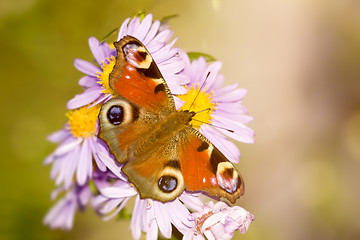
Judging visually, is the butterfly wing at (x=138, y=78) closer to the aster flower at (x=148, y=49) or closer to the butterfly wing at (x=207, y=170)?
the aster flower at (x=148, y=49)

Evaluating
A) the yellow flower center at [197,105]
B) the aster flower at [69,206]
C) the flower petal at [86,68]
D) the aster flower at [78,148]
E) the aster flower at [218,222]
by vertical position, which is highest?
the yellow flower center at [197,105]

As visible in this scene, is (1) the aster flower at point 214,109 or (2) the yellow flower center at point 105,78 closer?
(2) the yellow flower center at point 105,78

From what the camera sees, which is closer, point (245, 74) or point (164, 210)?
point (164, 210)

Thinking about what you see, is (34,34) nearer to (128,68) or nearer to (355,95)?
(128,68)

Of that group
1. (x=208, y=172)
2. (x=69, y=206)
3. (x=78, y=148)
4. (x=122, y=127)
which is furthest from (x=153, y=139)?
(x=69, y=206)

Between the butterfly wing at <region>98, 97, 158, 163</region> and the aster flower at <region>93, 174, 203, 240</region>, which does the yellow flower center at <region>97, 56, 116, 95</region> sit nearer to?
the butterfly wing at <region>98, 97, 158, 163</region>

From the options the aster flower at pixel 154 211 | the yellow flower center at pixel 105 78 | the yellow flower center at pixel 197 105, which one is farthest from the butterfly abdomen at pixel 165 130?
the yellow flower center at pixel 105 78

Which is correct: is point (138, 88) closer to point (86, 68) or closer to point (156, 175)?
point (86, 68)

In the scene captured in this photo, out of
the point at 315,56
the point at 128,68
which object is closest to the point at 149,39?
the point at 128,68
